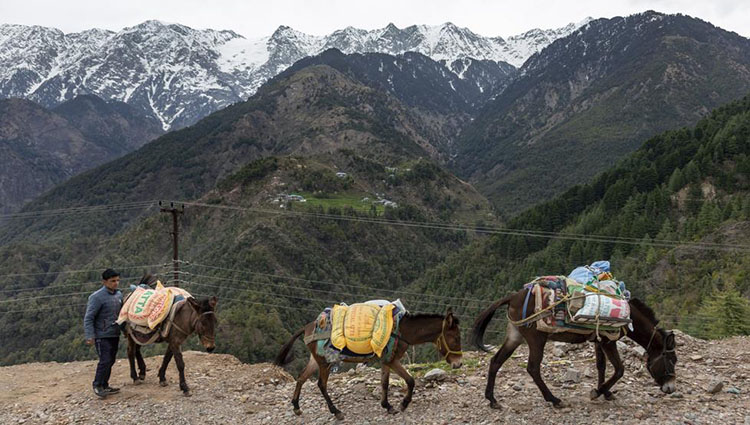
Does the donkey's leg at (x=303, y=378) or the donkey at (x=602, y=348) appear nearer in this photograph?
the donkey at (x=602, y=348)

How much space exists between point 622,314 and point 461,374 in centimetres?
399

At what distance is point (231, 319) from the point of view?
6212 cm

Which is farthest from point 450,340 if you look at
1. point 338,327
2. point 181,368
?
point 181,368

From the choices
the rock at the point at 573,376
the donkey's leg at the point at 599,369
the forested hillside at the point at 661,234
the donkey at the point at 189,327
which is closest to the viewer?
the donkey's leg at the point at 599,369

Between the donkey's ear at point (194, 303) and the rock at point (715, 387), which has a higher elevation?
the donkey's ear at point (194, 303)

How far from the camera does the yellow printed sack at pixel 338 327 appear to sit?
9031mm

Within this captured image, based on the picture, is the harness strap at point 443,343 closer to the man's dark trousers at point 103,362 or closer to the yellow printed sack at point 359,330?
the yellow printed sack at point 359,330

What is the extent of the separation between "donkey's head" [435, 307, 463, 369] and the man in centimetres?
765

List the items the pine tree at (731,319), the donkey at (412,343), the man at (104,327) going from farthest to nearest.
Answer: the pine tree at (731,319) < the man at (104,327) < the donkey at (412,343)

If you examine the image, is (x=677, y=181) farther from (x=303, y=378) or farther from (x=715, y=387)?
(x=303, y=378)

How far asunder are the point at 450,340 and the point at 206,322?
558cm

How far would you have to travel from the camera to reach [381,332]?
29.2 ft

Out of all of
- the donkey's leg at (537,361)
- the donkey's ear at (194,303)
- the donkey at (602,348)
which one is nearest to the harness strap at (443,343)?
the donkey at (602,348)

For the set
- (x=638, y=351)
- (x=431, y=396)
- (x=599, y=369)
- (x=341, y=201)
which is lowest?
(x=431, y=396)
